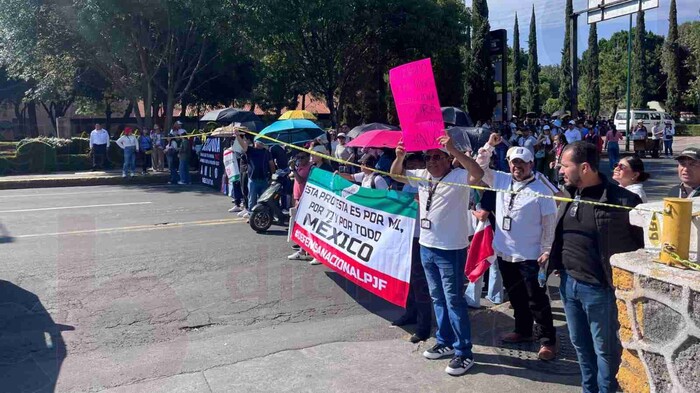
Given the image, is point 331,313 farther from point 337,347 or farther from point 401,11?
point 401,11

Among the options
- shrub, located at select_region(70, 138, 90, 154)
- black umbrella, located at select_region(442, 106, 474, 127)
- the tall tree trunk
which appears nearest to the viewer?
black umbrella, located at select_region(442, 106, 474, 127)

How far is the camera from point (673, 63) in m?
53.8

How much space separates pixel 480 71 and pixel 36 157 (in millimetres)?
24584

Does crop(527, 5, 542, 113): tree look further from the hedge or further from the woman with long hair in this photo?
the woman with long hair

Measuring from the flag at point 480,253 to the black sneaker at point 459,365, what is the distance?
95 cm

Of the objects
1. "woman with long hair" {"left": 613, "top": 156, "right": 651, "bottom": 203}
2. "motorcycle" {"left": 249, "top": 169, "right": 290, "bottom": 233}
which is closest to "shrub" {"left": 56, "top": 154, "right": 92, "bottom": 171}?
"motorcycle" {"left": 249, "top": 169, "right": 290, "bottom": 233}

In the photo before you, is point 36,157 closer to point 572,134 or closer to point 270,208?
point 270,208

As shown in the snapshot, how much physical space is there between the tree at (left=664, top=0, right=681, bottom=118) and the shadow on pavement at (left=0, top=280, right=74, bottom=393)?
56.8m

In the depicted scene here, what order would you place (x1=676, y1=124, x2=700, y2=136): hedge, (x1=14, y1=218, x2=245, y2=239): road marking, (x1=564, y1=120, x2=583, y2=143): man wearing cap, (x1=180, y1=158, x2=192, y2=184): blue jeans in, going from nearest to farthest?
(x1=14, y1=218, x2=245, y2=239): road marking < (x1=180, y1=158, x2=192, y2=184): blue jeans < (x1=564, y1=120, x2=583, y2=143): man wearing cap < (x1=676, y1=124, x2=700, y2=136): hedge

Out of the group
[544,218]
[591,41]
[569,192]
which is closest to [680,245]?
[569,192]

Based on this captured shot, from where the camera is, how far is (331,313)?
664 cm

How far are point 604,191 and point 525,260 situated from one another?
61.3 inches

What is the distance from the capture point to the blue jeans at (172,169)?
1934 centimetres

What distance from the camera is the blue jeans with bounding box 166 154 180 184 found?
63.5ft
